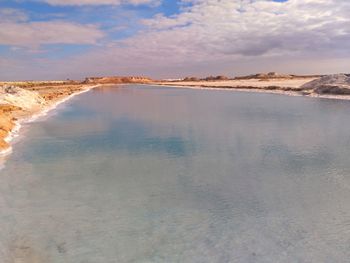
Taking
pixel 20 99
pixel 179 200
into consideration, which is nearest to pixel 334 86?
pixel 20 99

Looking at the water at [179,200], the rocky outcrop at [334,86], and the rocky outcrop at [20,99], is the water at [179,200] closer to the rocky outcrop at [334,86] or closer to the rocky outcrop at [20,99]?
the rocky outcrop at [20,99]

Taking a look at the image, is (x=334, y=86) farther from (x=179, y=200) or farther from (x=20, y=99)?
(x=179, y=200)

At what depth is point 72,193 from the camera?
10.2 metres

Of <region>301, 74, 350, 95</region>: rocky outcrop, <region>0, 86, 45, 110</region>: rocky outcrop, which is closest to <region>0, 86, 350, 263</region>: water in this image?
<region>0, 86, 45, 110</region>: rocky outcrop

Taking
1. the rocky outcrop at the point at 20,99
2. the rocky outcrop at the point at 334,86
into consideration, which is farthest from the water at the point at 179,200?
the rocky outcrop at the point at 334,86

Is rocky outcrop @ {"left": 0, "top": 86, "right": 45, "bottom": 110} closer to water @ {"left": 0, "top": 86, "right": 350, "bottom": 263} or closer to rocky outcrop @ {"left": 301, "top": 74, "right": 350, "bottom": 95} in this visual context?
water @ {"left": 0, "top": 86, "right": 350, "bottom": 263}

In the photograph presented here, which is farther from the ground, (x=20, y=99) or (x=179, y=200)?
(x=20, y=99)

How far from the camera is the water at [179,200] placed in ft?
22.8

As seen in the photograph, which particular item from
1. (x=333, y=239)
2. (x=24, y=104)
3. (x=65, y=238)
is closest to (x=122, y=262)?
(x=65, y=238)

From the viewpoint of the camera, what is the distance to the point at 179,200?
31.3 feet

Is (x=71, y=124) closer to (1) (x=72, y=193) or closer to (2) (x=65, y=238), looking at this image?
(1) (x=72, y=193)

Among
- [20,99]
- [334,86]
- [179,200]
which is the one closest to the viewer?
[179,200]

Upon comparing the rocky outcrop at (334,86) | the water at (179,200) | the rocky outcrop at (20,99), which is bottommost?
the water at (179,200)

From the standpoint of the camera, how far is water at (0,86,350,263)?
22.8ft
